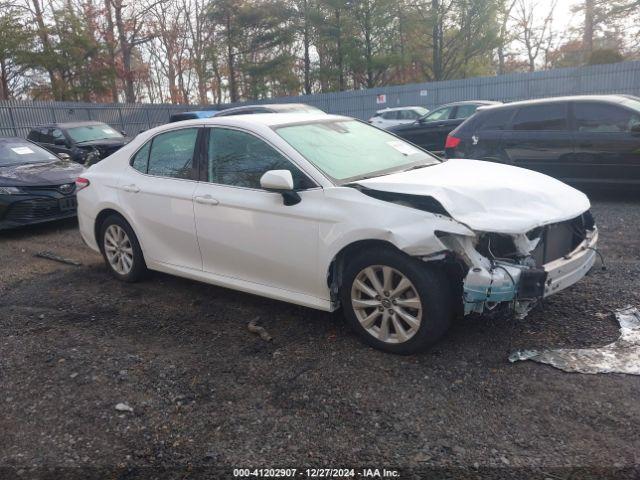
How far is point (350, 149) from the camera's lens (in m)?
4.24

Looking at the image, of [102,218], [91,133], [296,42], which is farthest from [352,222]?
[296,42]

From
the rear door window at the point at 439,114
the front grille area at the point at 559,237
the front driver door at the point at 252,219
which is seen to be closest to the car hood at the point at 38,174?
the front driver door at the point at 252,219

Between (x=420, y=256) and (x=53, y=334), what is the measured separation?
9.83ft

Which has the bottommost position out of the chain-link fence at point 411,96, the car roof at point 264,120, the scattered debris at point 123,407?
the scattered debris at point 123,407

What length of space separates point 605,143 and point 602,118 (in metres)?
0.37

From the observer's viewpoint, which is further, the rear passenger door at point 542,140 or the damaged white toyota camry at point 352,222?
the rear passenger door at point 542,140

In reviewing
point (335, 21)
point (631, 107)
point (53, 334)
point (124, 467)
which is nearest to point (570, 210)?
point (124, 467)

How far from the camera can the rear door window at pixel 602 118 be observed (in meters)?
7.07

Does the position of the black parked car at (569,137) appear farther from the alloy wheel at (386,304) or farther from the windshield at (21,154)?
the windshield at (21,154)

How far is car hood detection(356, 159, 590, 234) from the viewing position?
3.21 meters

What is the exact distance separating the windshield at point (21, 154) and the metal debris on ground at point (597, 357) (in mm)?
8252

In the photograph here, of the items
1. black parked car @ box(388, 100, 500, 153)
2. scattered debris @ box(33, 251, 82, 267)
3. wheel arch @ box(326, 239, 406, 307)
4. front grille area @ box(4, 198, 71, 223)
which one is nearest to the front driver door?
wheel arch @ box(326, 239, 406, 307)

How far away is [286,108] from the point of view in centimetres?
1294

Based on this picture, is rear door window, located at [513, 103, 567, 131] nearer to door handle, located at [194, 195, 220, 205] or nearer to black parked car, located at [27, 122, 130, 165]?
door handle, located at [194, 195, 220, 205]
